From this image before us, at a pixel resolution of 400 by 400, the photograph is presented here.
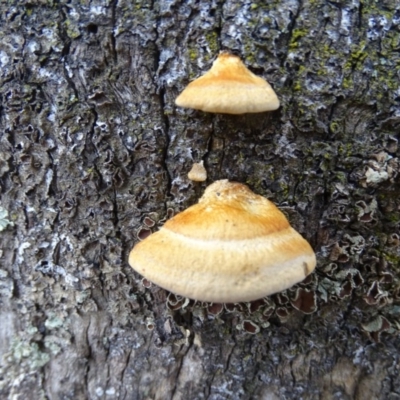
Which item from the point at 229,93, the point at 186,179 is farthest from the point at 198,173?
the point at 229,93

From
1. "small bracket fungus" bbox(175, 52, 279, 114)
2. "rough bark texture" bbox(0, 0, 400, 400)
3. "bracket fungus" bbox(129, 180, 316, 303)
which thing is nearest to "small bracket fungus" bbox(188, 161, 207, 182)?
A: "rough bark texture" bbox(0, 0, 400, 400)

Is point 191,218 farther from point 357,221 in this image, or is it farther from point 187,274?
point 357,221

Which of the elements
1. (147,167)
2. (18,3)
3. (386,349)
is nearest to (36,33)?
(18,3)

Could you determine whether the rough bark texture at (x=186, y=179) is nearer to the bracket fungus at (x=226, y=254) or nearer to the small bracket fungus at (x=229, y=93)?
the small bracket fungus at (x=229, y=93)

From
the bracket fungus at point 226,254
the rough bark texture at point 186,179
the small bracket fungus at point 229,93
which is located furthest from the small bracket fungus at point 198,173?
the small bracket fungus at point 229,93

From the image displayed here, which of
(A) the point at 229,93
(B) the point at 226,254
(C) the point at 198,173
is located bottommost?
(B) the point at 226,254

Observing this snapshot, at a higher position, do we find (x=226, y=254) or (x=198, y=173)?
(x=198, y=173)

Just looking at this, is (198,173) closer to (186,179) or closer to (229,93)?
(186,179)

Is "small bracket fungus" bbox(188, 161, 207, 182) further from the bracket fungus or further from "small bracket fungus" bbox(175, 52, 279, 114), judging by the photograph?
"small bracket fungus" bbox(175, 52, 279, 114)
